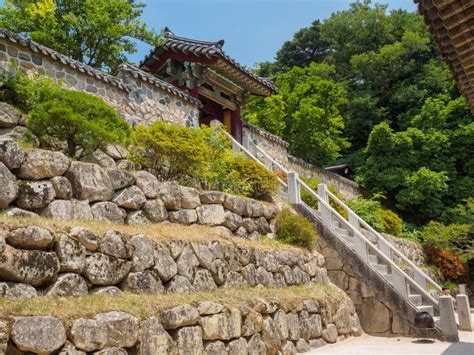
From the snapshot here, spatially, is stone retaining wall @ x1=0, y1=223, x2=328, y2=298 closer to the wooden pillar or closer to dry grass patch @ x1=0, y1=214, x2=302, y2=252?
dry grass patch @ x1=0, y1=214, x2=302, y2=252

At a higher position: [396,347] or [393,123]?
[393,123]

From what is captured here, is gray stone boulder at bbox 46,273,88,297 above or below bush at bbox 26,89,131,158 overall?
below

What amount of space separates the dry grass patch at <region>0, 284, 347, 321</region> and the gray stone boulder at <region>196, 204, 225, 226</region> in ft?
4.93

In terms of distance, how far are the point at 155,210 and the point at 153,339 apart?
101 inches

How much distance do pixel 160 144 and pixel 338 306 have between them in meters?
5.23

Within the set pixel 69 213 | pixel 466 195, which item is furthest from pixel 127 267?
pixel 466 195

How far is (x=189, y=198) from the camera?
7.61 meters

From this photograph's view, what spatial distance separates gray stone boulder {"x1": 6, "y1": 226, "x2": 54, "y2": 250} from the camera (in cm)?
427

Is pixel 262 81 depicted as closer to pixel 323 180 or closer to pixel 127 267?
pixel 323 180

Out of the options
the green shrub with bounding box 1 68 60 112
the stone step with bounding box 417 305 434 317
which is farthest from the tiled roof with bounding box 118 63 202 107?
the stone step with bounding box 417 305 434 317

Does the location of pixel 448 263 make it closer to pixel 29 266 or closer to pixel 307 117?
pixel 307 117

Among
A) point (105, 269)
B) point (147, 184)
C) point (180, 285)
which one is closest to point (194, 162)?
point (147, 184)

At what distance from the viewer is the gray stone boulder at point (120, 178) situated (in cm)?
632

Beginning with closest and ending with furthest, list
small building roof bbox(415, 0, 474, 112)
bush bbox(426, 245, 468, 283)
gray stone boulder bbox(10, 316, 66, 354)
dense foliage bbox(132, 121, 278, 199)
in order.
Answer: small building roof bbox(415, 0, 474, 112) → gray stone boulder bbox(10, 316, 66, 354) → dense foliage bbox(132, 121, 278, 199) → bush bbox(426, 245, 468, 283)
